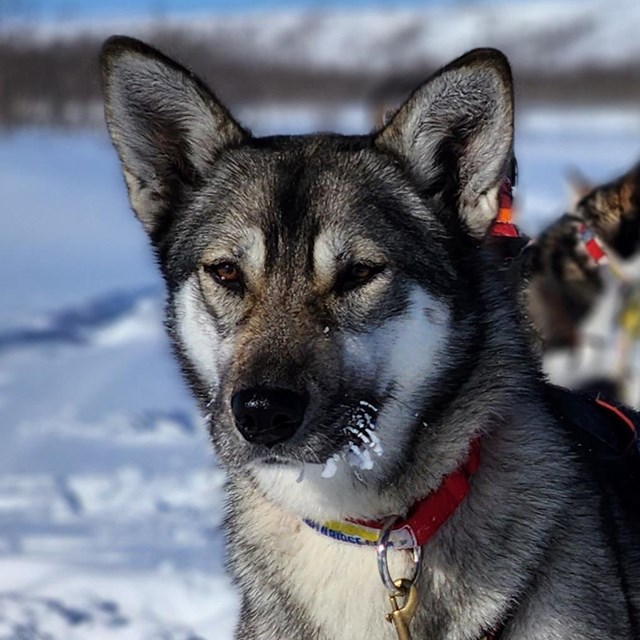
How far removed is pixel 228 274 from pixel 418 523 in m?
0.71

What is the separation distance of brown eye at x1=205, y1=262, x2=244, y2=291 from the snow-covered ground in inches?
70.8

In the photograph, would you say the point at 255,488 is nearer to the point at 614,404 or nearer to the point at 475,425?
the point at 475,425

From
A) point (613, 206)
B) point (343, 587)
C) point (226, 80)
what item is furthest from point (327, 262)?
point (226, 80)

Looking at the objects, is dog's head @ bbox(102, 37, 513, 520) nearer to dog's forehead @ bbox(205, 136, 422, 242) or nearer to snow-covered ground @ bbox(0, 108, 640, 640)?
dog's forehead @ bbox(205, 136, 422, 242)

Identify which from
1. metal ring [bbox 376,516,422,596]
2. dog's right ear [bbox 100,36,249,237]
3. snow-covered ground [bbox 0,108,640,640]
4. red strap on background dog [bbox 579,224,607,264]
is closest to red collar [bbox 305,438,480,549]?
metal ring [bbox 376,516,422,596]

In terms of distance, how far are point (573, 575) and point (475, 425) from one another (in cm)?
39

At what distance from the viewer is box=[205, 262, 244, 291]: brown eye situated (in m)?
2.53

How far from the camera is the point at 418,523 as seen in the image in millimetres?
2414

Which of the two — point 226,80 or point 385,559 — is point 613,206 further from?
point 226,80

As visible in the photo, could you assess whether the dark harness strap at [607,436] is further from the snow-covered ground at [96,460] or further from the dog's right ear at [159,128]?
the snow-covered ground at [96,460]

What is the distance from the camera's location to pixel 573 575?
2.40m

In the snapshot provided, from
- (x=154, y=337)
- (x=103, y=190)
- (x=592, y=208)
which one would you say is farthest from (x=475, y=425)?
(x=103, y=190)

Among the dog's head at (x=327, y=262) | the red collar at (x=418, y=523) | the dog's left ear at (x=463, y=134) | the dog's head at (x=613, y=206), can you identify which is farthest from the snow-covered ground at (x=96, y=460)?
the dog's left ear at (x=463, y=134)

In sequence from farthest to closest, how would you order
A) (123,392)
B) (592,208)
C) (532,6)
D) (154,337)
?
(532,6)
(154,337)
(123,392)
(592,208)
